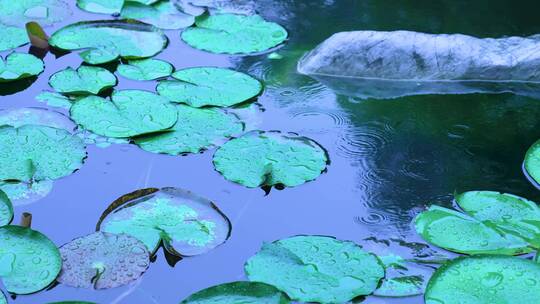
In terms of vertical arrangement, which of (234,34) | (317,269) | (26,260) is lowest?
(26,260)

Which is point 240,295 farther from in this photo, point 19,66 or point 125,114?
point 19,66

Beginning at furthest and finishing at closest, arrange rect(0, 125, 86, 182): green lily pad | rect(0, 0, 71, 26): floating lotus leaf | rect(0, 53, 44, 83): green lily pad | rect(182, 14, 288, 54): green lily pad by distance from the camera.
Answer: rect(0, 0, 71, 26): floating lotus leaf
rect(182, 14, 288, 54): green lily pad
rect(0, 53, 44, 83): green lily pad
rect(0, 125, 86, 182): green lily pad

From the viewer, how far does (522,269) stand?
73.2 inches

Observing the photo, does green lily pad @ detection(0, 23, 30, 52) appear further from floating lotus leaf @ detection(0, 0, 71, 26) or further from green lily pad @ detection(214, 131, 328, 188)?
green lily pad @ detection(214, 131, 328, 188)

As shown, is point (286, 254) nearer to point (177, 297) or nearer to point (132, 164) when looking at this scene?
point (177, 297)

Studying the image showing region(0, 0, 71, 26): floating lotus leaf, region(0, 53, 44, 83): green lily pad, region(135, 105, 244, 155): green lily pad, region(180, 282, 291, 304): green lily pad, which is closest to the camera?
region(180, 282, 291, 304): green lily pad

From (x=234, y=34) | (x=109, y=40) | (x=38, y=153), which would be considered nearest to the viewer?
(x=38, y=153)

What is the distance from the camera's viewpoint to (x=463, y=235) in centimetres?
202

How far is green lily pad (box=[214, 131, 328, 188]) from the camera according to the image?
2.23m

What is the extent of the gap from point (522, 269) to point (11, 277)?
1.29 meters

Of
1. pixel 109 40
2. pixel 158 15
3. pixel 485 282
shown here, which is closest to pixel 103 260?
pixel 485 282

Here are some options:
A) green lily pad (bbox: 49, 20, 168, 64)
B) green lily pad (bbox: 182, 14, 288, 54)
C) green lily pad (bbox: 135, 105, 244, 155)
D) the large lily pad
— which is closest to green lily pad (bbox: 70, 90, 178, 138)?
green lily pad (bbox: 135, 105, 244, 155)

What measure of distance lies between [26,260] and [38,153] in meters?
0.53

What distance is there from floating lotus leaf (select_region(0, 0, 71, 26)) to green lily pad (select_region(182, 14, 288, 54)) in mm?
615
